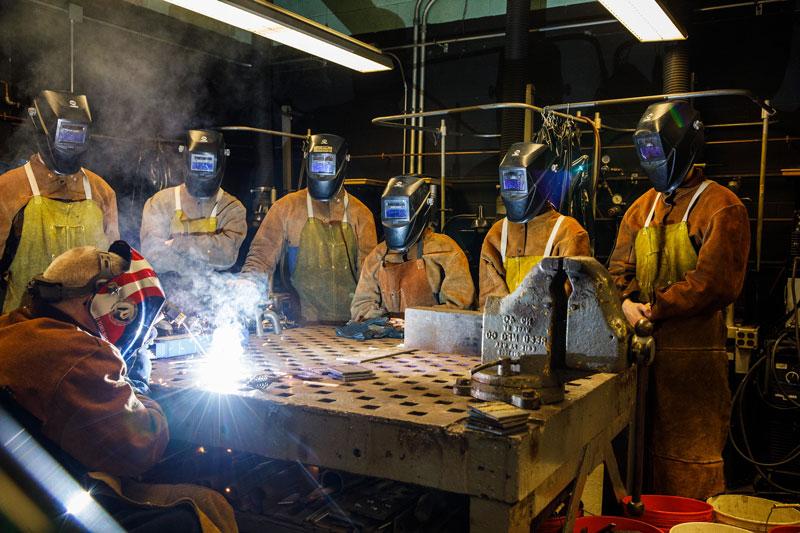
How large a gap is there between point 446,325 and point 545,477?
3.89ft

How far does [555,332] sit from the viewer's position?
197 centimetres

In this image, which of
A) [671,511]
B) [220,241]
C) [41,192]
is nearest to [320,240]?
[220,241]

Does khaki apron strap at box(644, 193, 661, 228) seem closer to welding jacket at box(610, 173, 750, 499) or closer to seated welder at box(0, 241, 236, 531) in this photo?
welding jacket at box(610, 173, 750, 499)

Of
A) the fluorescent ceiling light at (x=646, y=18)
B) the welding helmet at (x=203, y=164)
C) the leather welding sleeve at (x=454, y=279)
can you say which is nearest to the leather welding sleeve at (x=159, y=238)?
the welding helmet at (x=203, y=164)

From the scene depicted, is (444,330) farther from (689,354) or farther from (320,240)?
(320,240)

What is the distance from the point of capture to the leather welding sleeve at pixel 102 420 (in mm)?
1670

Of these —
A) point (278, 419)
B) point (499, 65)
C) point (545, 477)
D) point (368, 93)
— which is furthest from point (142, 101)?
point (545, 477)

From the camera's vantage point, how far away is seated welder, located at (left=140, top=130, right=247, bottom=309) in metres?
4.29

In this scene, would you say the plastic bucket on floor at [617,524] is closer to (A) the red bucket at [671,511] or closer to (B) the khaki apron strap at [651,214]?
(A) the red bucket at [671,511]

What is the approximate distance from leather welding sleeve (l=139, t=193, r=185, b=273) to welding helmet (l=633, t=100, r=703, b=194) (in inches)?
111

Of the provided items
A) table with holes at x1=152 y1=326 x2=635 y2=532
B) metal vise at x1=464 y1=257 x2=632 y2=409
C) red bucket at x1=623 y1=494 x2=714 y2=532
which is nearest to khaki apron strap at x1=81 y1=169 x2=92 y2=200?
table with holes at x1=152 y1=326 x2=635 y2=532

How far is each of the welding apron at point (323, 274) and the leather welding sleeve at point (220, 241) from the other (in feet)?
1.39

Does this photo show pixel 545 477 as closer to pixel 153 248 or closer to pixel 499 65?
pixel 153 248

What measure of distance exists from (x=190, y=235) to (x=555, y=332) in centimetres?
302
